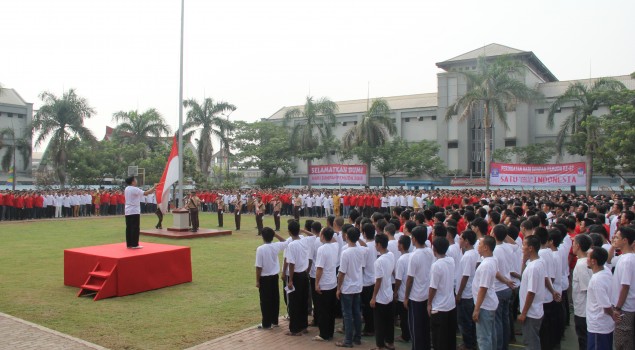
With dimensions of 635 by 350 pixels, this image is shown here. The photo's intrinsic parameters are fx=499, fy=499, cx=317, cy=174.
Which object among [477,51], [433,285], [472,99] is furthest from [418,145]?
[433,285]

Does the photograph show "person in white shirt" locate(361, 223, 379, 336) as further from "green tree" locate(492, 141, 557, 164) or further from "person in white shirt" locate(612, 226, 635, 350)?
"green tree" locate(492, 141, 557, 164)

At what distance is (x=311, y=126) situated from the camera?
37.8 m

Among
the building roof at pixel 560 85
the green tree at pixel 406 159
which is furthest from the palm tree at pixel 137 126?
the building roof at pixel 560 85

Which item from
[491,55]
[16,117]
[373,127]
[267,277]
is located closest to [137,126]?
[16,117]

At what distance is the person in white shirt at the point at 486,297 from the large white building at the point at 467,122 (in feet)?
116

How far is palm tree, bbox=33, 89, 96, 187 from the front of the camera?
105ft

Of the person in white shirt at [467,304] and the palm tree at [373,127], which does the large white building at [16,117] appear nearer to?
the palm tree at [373,127]

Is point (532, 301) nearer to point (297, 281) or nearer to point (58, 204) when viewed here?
point (297, 281)

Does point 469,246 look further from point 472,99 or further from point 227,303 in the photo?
point 472,99

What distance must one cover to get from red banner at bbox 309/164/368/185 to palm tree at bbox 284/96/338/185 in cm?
667

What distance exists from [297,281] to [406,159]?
1208 inches

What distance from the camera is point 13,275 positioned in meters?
11.0

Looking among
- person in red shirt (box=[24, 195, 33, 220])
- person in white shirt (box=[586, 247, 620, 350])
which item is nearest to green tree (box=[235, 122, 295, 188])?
person in red shirt (box=[24, 195, 33, 220])

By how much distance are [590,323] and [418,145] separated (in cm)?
3368
